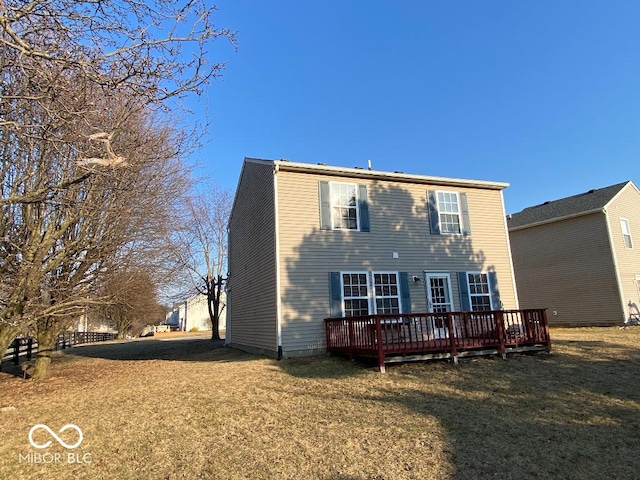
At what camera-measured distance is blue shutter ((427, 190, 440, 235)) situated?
13625 mm

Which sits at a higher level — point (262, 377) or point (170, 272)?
point (170, 272)

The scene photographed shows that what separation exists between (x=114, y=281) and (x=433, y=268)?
9.59m

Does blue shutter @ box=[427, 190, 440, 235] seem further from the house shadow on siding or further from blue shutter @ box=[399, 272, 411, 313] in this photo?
blue shutter @ box=[399, 272, 411, 313]

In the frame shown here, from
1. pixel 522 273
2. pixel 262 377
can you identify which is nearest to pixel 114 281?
pixel 262 377

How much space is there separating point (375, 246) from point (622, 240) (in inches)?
567

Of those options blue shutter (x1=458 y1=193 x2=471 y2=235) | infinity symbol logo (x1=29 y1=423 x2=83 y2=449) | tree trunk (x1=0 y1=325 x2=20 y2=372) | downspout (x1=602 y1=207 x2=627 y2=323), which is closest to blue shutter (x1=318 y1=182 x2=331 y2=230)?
blue shutter (x1=458 y1=193 x2=471 y2=235)

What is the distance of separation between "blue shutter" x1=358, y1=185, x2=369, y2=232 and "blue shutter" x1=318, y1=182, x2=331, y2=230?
3.46ft

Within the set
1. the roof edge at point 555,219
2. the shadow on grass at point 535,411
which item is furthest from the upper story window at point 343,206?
the roof edge at point 555,219

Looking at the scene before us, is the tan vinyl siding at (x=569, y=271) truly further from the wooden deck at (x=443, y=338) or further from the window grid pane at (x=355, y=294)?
the window grid pane at (x=355, y=294)

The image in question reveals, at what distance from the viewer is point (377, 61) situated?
14.2 meters

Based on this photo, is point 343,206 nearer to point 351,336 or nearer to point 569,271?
point 351,336

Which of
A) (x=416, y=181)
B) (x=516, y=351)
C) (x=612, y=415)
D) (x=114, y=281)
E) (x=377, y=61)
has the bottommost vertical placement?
(x=612, y=415)

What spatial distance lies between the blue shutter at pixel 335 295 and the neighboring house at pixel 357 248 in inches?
1.1

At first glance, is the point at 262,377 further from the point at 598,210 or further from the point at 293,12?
the point at 598,210
